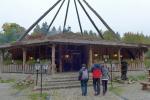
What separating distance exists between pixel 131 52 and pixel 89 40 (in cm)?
680

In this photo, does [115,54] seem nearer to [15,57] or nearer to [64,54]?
[64,54]

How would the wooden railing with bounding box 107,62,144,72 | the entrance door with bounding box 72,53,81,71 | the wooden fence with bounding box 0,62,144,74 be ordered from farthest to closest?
1. the entrance door with bounding box 72,53,81,71
2. the wooden railing with bounding box 107,62,144,72
3. the wooden fence with bounding box 0,62,144,74

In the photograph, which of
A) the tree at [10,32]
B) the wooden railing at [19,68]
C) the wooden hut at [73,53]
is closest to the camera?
the wooden railing at [19,68]

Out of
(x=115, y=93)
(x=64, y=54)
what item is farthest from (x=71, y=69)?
(x=115, y=93)

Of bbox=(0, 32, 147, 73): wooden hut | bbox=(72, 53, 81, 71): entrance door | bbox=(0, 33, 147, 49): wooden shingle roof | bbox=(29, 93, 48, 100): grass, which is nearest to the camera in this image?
bbox=(29, 93, 48, 100): grass

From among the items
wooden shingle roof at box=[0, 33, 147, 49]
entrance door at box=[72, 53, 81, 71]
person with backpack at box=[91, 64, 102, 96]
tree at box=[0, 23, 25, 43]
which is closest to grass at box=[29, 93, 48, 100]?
person with backpack at box=[91, 64, 102, 96]

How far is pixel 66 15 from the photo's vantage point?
114ft

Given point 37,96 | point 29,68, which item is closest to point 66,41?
point 29,68

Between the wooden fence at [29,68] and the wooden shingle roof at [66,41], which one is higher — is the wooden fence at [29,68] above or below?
below

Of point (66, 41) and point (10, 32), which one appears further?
point (10, 32)

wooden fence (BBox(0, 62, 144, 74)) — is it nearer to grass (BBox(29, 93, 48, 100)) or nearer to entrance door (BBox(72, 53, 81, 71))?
entrance door (BBox(72, 53, 81, 71))

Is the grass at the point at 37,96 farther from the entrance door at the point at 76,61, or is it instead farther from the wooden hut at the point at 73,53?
the entrance door at the point at 76,61

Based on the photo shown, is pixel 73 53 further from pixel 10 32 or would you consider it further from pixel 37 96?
pixel 10 32

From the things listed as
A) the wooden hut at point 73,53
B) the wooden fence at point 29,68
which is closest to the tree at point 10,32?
the wooden hut at point 73,53
